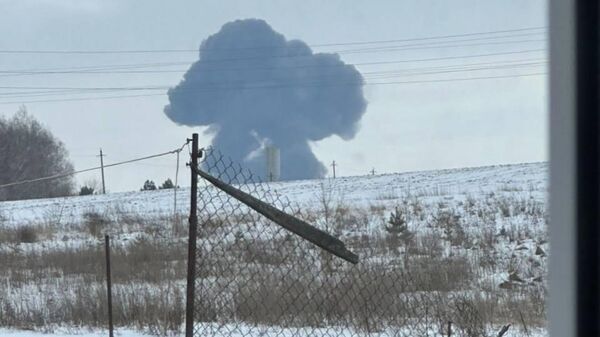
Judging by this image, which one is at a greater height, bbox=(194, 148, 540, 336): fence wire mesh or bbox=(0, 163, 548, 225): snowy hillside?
bbox=(0, 163, 548, 225): snowy hillside

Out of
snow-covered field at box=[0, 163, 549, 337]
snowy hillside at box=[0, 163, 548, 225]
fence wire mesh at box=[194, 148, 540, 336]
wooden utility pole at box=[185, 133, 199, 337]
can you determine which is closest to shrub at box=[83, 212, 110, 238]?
snow-covered field at box=[0, 163, 549, 337]

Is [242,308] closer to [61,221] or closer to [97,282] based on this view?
[97,282]

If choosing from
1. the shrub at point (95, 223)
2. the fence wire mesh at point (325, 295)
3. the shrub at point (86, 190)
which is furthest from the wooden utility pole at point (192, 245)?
the shrub at point (86, 190)

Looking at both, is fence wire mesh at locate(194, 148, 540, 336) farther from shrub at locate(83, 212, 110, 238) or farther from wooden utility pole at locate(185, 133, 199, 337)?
shrub at locate(83, 212, 110, 238)

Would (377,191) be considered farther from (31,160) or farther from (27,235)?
(31,160)

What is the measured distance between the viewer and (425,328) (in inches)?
250

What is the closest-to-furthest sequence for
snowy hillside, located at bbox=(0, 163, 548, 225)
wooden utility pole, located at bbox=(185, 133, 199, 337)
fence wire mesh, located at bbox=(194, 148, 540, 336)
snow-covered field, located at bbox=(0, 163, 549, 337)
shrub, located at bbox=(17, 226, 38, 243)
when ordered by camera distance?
1. wooden utility pole, located at bbox=(185, 133, 199, 337)
2. fence wire mesh, located at bbox=(194, 148, 540, 336)
3. snow-covered field, located at bbox=(0, 163, 549, 337)
4. shrub, located at bbox=(17, 226, 38, 243)
5. snowy hillside, located at bbox=(0, 163, 548, 225)

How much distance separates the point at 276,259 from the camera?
32.0 ft

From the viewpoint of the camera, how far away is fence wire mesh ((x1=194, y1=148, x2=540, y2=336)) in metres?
6.67

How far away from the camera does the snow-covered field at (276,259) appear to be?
7.45m

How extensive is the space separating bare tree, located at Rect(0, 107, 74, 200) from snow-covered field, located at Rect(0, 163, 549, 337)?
29.1m

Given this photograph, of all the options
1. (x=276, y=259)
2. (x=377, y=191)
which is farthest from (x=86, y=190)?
(x=276, y=259)

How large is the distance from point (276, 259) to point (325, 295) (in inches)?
79.2
